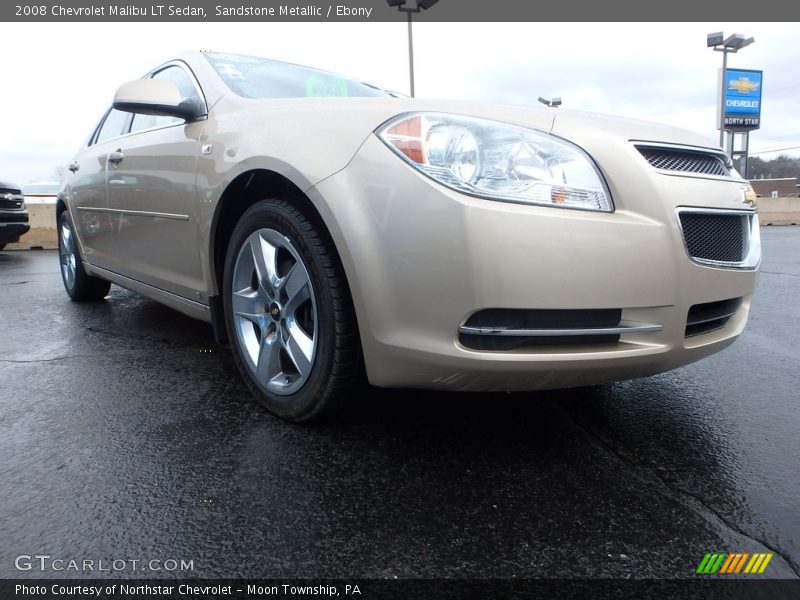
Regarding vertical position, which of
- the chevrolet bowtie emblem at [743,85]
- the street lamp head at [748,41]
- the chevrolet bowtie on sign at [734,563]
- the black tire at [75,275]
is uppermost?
the street lamp head at [748,41]

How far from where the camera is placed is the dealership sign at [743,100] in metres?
35.3

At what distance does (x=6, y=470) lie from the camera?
6.01 ft

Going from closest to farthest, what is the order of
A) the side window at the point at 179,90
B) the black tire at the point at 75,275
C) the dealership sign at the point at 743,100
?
the side window at the point at 179,90 → the black tire at the point at 75,275 → the dealership sign at the point at 743,100

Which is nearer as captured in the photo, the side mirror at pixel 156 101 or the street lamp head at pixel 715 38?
the side mirror at pixel 156 101

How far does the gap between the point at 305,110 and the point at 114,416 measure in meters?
1.39

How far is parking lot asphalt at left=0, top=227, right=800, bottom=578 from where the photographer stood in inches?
55.9

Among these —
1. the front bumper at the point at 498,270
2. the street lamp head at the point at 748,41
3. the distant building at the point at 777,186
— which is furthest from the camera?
the distant building at the point at 777,186

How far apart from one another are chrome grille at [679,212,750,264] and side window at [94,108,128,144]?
3372 mm

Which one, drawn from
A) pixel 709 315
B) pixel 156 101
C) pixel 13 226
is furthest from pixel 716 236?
pixel 13 226

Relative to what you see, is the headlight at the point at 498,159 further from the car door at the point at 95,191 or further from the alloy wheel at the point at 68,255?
the alloy wheel at the point at 68,255

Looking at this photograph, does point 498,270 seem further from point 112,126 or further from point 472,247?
point 112,126

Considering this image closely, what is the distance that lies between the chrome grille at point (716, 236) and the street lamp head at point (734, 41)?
30.1m

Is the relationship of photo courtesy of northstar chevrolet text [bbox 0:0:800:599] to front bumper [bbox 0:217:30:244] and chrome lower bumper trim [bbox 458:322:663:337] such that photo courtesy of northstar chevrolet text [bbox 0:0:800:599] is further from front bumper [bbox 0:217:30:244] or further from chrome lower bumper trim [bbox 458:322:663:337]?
front bumper [bbox 0:217:30:244]
